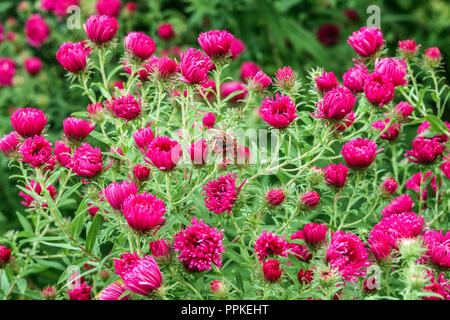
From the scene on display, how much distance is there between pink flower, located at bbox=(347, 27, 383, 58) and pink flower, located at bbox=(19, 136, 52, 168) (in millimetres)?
740

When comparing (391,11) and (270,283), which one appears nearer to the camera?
(270,283)

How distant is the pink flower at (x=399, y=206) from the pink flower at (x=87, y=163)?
725mm

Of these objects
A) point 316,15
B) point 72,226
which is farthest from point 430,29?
point 72,226

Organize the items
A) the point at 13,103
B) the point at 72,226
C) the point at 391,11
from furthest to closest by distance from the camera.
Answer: the point at 391,11, the point at 13,103, the point at 72,226

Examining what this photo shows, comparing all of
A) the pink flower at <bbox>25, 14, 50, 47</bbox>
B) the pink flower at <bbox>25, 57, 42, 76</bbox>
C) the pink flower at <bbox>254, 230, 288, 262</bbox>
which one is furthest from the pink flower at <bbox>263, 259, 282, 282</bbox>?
the pink flower at <bbox>25, 14, 50, 47</bbox>

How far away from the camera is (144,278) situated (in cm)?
82

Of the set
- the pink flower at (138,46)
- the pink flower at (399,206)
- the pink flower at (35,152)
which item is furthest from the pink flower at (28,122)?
the pink flower at (399,206)

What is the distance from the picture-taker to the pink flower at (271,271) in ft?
2.92

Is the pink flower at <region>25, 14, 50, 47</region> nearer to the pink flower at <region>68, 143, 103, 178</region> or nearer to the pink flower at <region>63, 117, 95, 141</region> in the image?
the pink flower at <region>63, 117, 95, 141</region>

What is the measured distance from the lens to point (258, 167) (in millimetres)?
1118

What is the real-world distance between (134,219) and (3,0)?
2.85 meters
